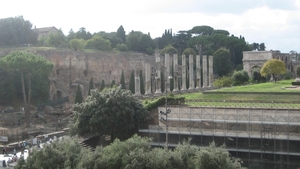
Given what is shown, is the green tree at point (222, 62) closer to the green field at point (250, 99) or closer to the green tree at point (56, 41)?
the green tree at point (56, 41)

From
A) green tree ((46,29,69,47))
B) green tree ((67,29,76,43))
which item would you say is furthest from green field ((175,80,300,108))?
green tree ((67,29,76,43))

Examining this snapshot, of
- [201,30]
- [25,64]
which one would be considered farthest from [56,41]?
[201,30]

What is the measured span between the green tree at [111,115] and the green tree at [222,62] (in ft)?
154

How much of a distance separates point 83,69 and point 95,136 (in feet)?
120

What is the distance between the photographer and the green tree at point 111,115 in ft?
81.1

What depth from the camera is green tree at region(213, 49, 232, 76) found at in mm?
70750

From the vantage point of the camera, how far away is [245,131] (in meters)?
23.5

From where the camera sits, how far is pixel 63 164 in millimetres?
17000

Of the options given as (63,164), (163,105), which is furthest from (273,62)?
(63,164)

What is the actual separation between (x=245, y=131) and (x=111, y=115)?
A: 8.53 metres

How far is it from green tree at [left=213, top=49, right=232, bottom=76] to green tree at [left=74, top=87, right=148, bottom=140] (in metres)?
46.9

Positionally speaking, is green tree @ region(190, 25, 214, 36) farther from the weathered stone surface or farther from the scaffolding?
the scaffolding

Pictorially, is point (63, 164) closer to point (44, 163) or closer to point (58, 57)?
point (44, 163)

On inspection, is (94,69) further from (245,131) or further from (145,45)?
(245,131)
